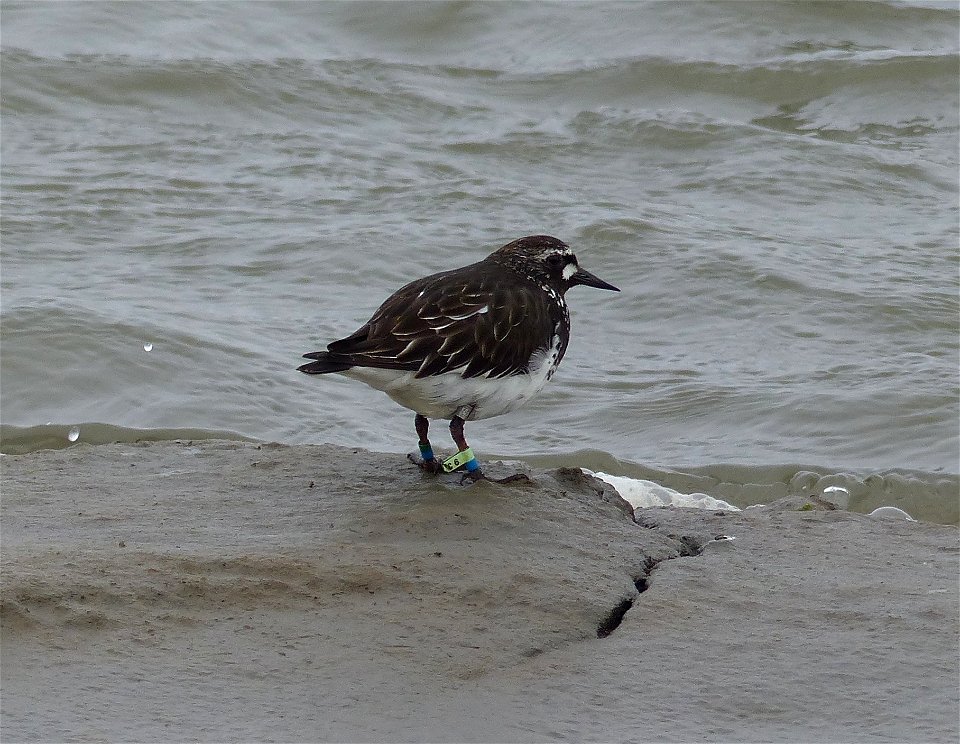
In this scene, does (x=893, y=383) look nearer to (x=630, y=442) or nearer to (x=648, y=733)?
(x=630, y=442)

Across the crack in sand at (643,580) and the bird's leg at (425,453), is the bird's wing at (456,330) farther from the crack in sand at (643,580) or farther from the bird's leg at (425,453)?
the crack in sand at (643,580)

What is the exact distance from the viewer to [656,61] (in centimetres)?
1495

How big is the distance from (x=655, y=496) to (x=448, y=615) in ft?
8.93

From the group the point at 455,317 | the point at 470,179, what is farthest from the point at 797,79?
the point at 455,317

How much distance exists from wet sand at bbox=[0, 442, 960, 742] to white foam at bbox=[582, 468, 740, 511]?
1149 mm

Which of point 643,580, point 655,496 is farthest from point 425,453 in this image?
point 655,496

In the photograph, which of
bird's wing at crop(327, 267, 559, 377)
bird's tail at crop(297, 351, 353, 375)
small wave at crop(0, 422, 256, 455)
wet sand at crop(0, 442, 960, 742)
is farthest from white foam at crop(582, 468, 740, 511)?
small wave at crop(0, 422, 256, 455)

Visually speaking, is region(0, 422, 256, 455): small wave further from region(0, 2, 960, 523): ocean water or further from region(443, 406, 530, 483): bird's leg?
region(443, 406, 530, 483): bird's leg

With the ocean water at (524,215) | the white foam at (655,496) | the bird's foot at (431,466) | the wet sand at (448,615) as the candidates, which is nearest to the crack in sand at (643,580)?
the wet sand at (448,615)

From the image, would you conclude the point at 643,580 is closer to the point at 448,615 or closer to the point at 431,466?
the point at 448,615

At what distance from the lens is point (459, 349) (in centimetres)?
505

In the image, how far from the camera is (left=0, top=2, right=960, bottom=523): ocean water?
7902mm

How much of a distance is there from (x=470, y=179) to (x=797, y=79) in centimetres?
441

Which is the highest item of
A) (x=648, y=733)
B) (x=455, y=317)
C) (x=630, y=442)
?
(x=455, y=317)
